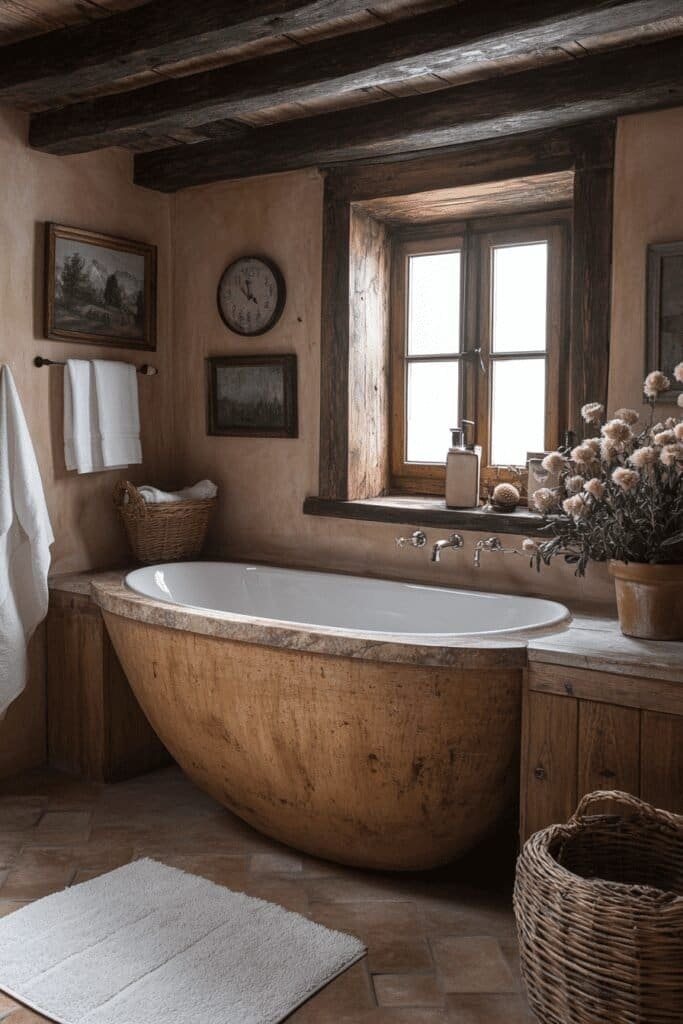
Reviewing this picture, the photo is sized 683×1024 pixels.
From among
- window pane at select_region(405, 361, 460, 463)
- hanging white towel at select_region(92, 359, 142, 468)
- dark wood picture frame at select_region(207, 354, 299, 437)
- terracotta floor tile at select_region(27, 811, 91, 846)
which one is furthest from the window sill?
terracotta floor tile at select_region(27, 811, 91, 846)

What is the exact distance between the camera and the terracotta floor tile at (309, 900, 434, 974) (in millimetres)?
2186

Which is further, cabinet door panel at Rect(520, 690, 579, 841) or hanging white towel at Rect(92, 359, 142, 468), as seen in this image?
hanging white towel at Rect(92, 359, 142, 468)

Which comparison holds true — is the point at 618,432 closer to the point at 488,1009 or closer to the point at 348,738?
the point at 348,738

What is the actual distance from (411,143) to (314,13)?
0.87 meters

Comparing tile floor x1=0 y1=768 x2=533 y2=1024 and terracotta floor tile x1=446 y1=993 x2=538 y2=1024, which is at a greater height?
tile floor x1=0 y1=768 x2=533 y2=1024

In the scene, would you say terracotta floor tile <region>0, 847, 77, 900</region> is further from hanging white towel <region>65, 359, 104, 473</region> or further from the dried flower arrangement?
the dried flower arrangement

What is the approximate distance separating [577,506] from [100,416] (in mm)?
1886

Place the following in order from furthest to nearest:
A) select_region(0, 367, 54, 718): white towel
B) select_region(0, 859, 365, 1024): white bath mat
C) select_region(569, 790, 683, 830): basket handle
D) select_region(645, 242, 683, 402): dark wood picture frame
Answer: select_region(0, 367, 54, 718): white towel → select_region(645, 242, 683, 402): dark wood picture frame → select_region(0, 859, 365, 1024): white bath mat → select_region(569, 790, 683, 830): basket handle

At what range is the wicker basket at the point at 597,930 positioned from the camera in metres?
1.66

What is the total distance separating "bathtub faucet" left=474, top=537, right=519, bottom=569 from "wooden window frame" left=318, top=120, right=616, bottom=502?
17.1 inches

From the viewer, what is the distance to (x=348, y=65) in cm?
254

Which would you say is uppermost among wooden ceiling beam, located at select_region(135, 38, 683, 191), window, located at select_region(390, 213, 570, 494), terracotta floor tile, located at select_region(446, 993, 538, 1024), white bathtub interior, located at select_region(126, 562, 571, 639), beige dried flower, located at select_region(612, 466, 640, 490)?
wooden ceiling beam, located at select_region(135, 38, 683, 191)

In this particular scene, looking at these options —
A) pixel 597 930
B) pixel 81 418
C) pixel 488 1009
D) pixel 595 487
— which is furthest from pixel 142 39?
pixel 488 1009

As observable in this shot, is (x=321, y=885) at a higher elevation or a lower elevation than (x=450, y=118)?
lower
